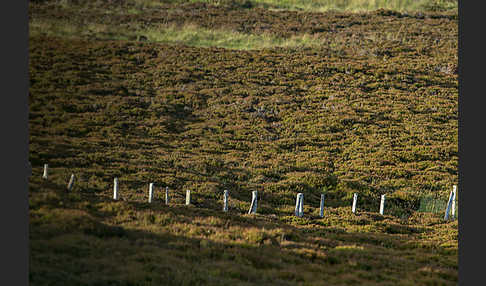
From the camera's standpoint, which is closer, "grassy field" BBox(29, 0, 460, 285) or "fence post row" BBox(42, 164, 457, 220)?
"grassy field" BBox(29, 0, 460, 285)

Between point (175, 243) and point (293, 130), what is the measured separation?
20.6 metres

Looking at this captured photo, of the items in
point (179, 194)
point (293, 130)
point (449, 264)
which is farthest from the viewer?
point (293, 130)

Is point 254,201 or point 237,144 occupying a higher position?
point 237,144

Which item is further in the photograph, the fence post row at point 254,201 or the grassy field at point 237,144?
the fence post row at point 254,201

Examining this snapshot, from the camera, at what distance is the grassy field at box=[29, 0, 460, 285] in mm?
10664

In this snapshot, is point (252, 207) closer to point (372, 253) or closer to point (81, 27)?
point (372, 253)

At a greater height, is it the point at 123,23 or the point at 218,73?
the point at 123,23

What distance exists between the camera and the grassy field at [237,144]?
35.0ft

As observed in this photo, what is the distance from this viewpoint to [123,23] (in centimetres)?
4788

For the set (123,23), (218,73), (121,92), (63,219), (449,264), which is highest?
(123,23)

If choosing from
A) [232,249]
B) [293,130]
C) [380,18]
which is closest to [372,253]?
[232,249]

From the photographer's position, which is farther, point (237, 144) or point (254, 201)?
point (237, 144)

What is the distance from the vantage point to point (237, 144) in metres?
28.3

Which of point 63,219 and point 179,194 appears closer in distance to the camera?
point 63,219
